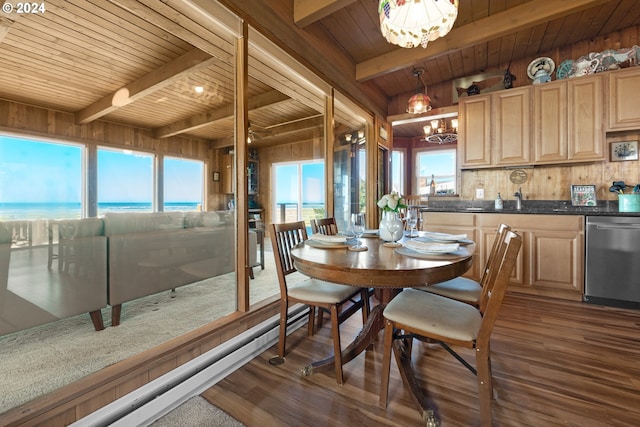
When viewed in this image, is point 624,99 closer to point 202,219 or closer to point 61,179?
point 202,219

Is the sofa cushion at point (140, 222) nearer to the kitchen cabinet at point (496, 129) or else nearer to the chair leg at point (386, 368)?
the chair leg at point (386, 368)

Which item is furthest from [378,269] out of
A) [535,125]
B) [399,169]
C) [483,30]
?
[399,169]

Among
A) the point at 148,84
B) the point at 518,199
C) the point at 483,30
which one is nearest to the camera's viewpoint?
the point at 148,84

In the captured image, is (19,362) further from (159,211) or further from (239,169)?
(239,169)

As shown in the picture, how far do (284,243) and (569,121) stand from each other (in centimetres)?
364

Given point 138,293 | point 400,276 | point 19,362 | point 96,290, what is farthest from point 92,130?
point 400,276

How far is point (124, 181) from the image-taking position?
179 cm

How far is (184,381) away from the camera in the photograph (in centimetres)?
154

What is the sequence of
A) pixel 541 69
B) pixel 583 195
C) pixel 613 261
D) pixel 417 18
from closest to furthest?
pixel 417 18, pixel 613 261, pixel 583 195, pixel 541 69

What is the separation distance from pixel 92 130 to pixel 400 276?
6.27ft

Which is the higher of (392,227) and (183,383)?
(392,227)

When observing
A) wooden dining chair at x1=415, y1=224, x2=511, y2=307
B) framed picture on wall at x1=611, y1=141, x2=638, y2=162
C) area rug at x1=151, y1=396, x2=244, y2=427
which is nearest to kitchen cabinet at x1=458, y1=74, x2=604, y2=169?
framed picture on wall at x1=611, y1=141, x2=638, y2=162

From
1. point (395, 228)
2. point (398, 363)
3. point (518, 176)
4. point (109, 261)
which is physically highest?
point (518, 176)

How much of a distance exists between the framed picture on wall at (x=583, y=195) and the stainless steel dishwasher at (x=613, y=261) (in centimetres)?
67
